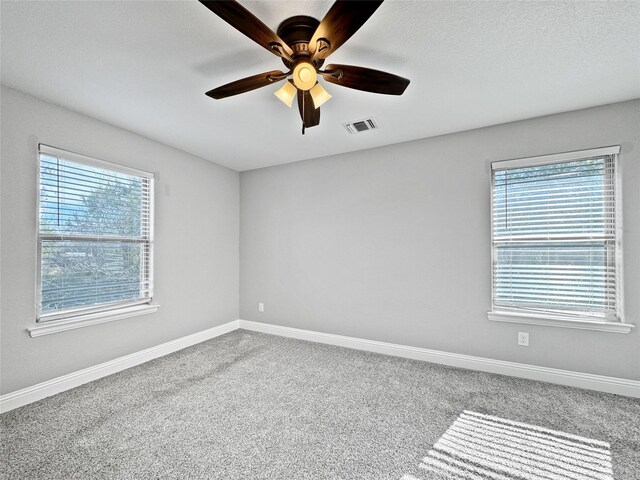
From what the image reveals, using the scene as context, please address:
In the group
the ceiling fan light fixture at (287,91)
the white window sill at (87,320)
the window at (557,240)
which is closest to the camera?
the ceiling fan light fixture at (287,91)

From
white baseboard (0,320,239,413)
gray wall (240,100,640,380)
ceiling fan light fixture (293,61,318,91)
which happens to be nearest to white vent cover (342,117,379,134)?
gray wall (240,100,640,380)

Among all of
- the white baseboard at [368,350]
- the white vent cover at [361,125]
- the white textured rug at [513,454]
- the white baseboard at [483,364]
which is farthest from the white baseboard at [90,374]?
the white vent cover at [361,125]

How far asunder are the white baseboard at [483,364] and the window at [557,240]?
442 millimetres

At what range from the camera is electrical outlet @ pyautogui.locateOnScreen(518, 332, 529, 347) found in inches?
108

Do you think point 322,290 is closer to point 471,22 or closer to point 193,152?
point 193,152

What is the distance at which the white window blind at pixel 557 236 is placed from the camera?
251 cm

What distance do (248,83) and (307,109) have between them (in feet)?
1.44

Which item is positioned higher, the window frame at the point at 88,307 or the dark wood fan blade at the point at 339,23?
the dark wood fan blade at the point at 339,23

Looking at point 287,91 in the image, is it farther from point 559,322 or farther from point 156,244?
point 559,322

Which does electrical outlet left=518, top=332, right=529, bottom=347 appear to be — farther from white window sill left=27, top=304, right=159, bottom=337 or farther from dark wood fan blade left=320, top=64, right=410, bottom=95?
white window sill left=27, top=304, right=159, bottom=337

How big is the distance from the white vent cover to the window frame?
7.29 feet

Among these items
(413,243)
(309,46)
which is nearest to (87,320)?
(309,46)

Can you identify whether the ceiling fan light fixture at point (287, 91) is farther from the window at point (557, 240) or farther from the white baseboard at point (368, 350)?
the white baseboard at point (368, 350)

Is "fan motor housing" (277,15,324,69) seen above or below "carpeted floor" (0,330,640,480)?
above
